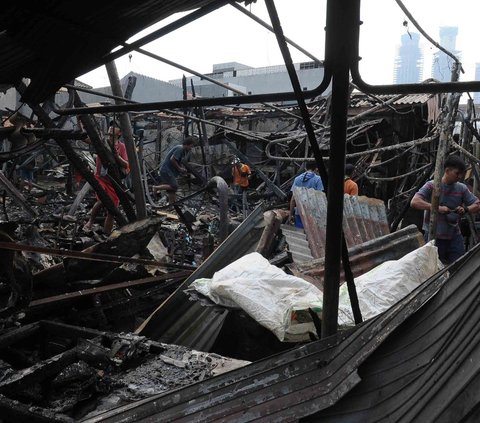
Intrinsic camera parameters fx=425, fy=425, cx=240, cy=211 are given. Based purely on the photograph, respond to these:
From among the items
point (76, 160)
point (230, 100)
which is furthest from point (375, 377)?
point (76, 160)

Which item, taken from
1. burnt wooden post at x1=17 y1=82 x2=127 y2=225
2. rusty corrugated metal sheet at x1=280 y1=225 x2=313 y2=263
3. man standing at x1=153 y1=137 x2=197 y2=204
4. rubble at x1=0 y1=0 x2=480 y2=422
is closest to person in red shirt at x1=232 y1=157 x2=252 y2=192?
man standing at x1=153 y1=137 x2=197 y2=204

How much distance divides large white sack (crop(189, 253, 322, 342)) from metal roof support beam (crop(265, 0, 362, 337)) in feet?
3.30

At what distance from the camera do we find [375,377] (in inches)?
56.1

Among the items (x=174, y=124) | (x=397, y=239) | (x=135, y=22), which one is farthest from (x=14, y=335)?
(x=174, y=124)

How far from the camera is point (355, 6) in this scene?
1.37 m

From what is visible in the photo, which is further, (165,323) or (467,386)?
(165,323)

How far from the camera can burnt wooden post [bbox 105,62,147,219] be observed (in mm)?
5277

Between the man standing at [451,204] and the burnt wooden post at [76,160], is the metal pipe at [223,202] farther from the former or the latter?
the man standing at [451,204]

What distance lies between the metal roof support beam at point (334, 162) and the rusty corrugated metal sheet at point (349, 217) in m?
2.99

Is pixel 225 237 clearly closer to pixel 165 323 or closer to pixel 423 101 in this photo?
pixel 165 323

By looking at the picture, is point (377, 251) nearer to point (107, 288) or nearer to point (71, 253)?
point (107, 288)

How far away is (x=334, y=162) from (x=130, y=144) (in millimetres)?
4315

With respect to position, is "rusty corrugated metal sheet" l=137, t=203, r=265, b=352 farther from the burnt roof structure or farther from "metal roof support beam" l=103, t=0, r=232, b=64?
"metal roof support beam" l=103, t=0, r=232, b=64

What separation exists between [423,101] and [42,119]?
9.89 meters
